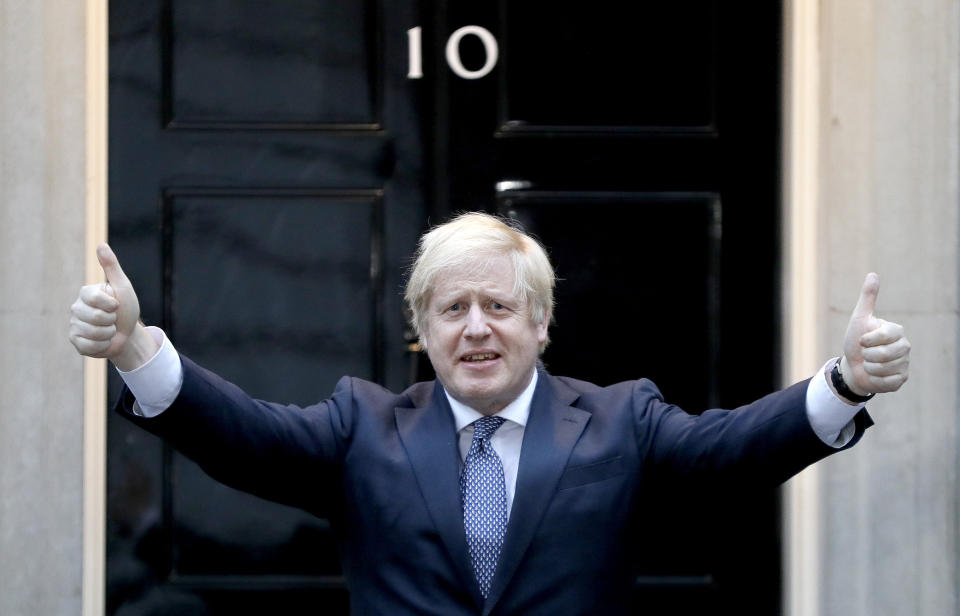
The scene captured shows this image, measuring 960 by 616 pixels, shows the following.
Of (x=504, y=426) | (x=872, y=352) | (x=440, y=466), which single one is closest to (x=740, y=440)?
(x=872, y=352)

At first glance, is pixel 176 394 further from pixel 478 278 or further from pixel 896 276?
pixel 896 276

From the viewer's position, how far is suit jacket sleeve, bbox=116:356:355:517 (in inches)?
116

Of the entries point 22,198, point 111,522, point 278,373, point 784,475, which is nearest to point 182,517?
point 111,522

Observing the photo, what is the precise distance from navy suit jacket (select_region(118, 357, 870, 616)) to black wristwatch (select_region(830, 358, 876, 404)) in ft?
0.29

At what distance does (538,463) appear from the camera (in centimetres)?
309

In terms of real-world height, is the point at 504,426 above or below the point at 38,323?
below

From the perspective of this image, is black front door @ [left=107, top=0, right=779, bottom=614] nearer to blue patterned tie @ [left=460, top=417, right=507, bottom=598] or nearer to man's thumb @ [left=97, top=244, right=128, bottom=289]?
blue patterned tie @ [left=460, top=417, right=507, bottom=598]

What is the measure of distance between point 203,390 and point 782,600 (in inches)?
100

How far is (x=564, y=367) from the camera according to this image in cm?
477

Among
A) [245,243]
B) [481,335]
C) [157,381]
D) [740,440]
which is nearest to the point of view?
[157,381]

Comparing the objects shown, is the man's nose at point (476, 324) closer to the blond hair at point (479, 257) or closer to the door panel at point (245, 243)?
the blond hair at point (479, 257)

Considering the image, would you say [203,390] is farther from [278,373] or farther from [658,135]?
[658,135]

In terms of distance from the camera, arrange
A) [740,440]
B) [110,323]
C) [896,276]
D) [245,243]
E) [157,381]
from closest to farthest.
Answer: [110,323], [157,381], [740,440], [896,276], [245,243]

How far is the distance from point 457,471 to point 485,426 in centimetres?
15
